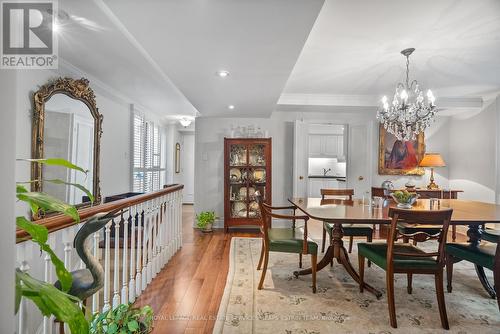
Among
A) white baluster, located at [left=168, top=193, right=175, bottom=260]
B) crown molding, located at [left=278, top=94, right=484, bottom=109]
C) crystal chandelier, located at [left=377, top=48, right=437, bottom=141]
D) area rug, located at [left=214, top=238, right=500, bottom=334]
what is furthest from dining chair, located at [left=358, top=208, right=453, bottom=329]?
crown molding, located at [left=278, top=94, right=484, bottom=109]

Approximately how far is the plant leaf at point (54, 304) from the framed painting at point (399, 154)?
5441 mm

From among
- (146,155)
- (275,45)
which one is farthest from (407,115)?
(146,155)

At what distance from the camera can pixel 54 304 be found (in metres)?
0.64

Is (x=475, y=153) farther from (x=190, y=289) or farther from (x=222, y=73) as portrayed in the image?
(x=190, y=289)

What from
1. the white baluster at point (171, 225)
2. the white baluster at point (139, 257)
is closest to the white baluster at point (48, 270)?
the white baluster at point (139, 257)

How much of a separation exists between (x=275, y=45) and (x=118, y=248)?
6.33 ft

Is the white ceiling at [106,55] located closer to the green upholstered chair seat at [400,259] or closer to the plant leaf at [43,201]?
the plant leaf at [43,201]

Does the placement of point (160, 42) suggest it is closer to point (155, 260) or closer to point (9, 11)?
point (9, 11)

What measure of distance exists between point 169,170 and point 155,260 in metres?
4.88

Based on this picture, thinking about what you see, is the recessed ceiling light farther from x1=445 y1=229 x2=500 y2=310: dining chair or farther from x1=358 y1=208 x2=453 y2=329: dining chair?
x1=445 y1=229 x2=500 y2=310: dining chair

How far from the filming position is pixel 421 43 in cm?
265

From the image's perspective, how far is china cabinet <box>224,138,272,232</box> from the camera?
473cm

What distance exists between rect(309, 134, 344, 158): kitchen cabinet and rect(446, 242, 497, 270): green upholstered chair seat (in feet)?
17.5

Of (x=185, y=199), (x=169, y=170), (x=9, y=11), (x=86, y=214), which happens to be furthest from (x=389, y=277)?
(x=185, y=199)
